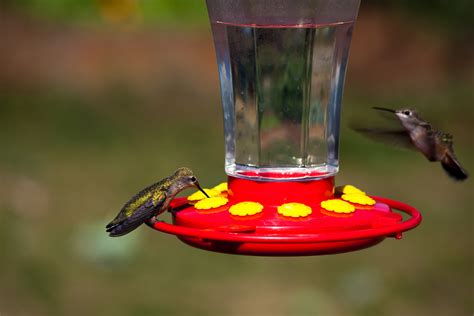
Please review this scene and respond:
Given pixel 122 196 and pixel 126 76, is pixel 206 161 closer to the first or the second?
pixel 122 196

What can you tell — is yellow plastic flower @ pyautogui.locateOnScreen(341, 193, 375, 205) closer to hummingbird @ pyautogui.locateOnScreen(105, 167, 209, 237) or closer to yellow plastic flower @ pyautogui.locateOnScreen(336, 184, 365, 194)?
yellow plastic flower @ pyautogui.locateOnScreen(336, 184, 365, 194)

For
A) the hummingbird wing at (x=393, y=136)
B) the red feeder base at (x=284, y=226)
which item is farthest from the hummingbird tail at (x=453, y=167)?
the red feeder base at (x=284, y=226)

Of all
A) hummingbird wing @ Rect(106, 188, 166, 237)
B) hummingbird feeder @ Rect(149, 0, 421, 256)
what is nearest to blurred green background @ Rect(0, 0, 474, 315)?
hummingbird feeder @ Rect(149, 0, 421, 256)

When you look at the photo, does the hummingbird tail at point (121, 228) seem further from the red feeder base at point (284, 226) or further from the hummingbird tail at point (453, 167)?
the hummingbird tail at point (453, 167)

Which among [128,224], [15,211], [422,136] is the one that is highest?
[422,136]

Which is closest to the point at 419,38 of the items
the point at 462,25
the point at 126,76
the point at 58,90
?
the point at 462,25

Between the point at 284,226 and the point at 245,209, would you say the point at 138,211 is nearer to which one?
the point at 245,209
